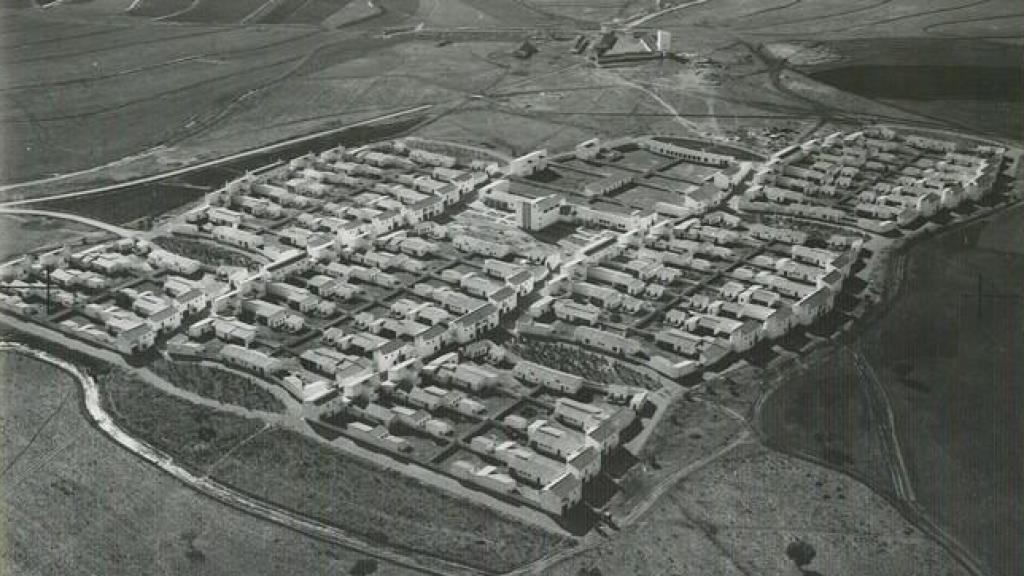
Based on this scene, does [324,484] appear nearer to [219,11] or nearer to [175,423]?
[175,423]

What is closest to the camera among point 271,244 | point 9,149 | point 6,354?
point 6,354

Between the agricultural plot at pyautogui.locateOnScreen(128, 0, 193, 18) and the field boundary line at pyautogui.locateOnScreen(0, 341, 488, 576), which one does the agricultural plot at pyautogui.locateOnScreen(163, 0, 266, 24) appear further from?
the field boundary line at pyautogui.locateOnScreen(0, 341, 488, 576)

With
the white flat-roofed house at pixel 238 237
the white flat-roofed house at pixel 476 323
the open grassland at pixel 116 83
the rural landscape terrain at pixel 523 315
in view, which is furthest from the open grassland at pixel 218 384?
the open grassland at pixel 116 83

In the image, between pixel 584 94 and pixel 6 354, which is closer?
pixel 6 354

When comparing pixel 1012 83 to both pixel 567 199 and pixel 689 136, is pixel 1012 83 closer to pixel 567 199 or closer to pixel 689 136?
pixel 689 136

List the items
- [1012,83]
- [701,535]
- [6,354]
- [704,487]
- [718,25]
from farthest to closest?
[718,25] < [1012,83] < [6,354] < [704,487] < [701,535]

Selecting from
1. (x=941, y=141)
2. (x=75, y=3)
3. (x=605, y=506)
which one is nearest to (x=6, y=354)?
(x=605, y=506)

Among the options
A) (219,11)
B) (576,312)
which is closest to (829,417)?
(576,312)
